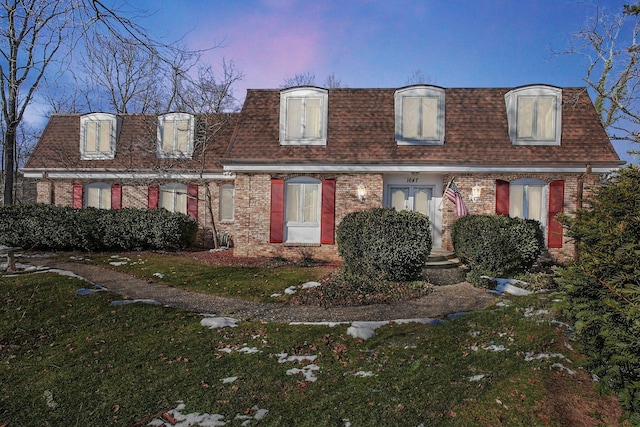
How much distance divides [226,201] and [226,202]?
43mm

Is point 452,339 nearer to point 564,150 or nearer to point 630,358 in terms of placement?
point 630,358

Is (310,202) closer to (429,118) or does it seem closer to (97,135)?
(429,118)

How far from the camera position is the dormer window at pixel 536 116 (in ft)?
40.5

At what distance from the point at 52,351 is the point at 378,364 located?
4248mm

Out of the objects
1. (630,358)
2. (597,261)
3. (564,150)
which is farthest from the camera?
(564,150)

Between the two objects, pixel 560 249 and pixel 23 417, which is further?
pixel 560 249

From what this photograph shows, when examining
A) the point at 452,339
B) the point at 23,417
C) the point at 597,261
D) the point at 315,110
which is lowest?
the point at 23,417

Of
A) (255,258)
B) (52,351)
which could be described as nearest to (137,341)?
(52,351)

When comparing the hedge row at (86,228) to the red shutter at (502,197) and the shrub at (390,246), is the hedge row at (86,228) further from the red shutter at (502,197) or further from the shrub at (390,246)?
the red shutter at (502,197)

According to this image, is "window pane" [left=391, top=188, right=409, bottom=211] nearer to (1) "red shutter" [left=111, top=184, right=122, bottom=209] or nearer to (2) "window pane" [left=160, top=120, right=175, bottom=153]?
(2) "window pane" [left=160, top=120, right=175, bottom=153]

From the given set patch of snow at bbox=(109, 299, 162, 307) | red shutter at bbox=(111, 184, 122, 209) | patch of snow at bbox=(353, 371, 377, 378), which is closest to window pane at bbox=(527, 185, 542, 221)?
patch of snow at bbox=(353, 371, 377, 378)

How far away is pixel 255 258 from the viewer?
12.2 meters

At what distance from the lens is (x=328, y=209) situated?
12289 mm

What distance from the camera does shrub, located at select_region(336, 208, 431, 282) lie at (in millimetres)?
8367
